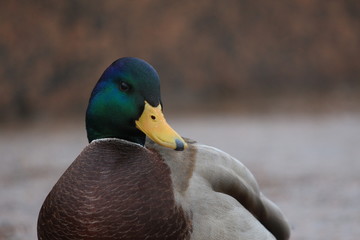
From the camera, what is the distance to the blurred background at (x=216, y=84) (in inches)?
207

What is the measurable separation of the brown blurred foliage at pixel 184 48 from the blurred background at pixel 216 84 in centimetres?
1

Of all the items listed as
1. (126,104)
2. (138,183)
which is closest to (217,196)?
(138,183)

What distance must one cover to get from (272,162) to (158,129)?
310 cm

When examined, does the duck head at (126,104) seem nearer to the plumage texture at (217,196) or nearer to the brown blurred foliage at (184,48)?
the plumage texture at (217,196)

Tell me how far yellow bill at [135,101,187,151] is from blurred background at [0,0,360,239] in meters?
1.68

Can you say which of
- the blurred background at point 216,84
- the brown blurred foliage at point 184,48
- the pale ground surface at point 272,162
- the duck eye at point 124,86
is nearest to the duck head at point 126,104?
the duck eye at point 124,86

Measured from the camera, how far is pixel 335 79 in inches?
369

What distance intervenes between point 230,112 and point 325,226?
12.4 feet

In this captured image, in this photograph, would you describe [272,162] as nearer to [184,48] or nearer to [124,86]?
[124,86]

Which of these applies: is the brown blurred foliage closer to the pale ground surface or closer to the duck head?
the pale ground surface

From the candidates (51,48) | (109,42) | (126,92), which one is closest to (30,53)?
(51,48)

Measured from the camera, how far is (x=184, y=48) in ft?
28.7

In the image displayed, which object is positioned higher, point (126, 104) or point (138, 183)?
point (126, 104)

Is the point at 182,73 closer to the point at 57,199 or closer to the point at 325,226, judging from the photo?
the point at 325,226
